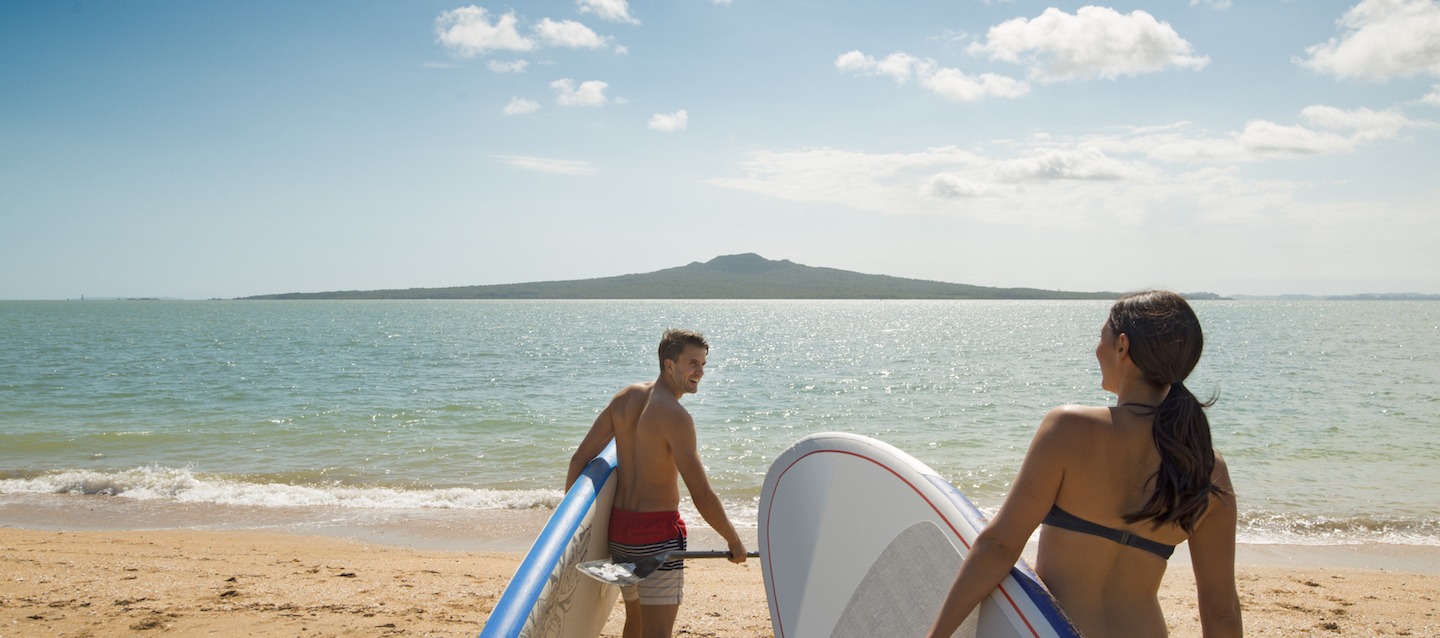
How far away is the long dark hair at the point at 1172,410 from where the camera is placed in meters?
1.62

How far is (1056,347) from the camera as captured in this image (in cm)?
4162

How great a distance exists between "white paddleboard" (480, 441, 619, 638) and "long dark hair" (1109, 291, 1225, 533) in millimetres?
1907

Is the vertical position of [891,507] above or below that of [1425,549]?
above

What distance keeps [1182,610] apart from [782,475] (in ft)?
11.9

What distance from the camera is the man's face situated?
3336 mm

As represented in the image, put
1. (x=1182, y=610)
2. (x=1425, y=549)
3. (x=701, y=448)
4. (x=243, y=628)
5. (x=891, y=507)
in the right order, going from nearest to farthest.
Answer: (x=891, y=507) → (x=243, y=628) → (x=1182, y=610) → (x=1425, y=549) → (x=701, y=448)

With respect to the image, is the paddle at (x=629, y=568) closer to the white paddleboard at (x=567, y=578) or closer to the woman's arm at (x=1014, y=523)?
the white paddleboard at (x=567, y=578)

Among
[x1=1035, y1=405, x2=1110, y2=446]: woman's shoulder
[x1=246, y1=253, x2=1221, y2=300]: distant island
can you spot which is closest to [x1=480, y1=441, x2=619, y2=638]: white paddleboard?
[x1=1035, y1=405, x2=1110, y2=446]: woman's shoulder

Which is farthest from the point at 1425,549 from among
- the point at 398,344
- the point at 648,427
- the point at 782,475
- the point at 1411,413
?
the point at 398,344

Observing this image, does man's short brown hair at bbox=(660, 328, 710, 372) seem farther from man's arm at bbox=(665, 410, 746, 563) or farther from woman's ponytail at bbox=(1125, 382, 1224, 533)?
woman's ponytail at bbox=(1125, 382, 1224, 533)

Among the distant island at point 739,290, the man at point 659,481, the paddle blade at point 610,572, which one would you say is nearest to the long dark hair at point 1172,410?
the man at point 659,481

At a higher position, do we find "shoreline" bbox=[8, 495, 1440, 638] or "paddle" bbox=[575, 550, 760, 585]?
"paddle" bbox=[575, 550, 760, 585]

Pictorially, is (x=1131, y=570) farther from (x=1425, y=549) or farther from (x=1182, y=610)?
(x=1425, y=549)

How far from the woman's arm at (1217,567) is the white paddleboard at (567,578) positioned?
193 centimetres
